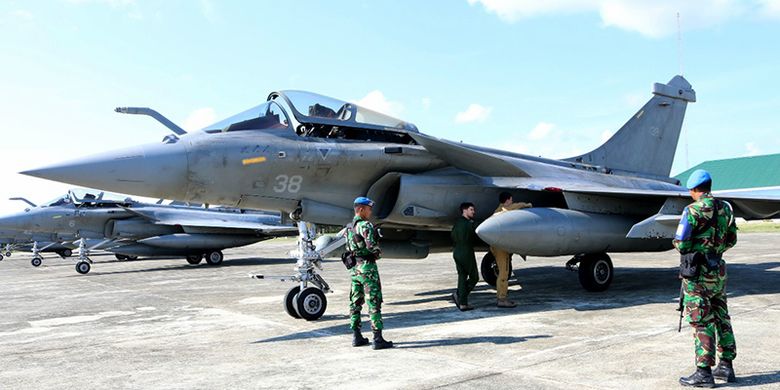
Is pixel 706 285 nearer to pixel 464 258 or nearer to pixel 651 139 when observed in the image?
pixel 464 258

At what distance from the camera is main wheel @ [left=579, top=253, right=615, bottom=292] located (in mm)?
9375

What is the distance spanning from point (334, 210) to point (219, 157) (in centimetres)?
185

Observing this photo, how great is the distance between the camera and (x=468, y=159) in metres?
9.16

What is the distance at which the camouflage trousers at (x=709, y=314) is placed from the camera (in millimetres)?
4148

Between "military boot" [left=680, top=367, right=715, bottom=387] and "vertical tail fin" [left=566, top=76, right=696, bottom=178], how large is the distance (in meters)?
9.15

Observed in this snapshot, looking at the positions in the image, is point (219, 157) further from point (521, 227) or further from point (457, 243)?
point (521, 227)

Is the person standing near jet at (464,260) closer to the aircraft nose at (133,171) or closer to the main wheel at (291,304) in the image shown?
the main wheel at (291,304)

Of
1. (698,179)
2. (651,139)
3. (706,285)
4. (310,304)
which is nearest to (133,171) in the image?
(310,304)

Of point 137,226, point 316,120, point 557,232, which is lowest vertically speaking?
point 557,232

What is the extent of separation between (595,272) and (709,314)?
5308 millimetres

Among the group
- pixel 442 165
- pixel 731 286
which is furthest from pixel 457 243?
pixel 731 286

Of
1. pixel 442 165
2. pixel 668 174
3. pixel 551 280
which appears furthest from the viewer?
pixel 668 174

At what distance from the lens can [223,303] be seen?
31.9 feet

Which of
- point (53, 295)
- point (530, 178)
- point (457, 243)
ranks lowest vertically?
point (53, 295)
